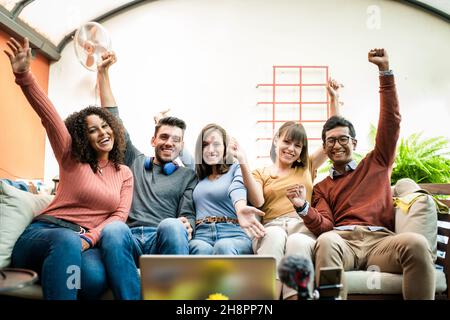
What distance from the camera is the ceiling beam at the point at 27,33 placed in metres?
1.75

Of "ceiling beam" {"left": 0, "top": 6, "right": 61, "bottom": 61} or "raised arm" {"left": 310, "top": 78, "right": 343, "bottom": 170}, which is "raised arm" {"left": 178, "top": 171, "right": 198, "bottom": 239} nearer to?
"raised arm" {"left": 310, "top": 78, "right": 343, "bottom": 170}

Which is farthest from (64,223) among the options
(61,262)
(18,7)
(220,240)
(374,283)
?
(18,7)

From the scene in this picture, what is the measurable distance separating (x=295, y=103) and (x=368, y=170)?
16.6 inches

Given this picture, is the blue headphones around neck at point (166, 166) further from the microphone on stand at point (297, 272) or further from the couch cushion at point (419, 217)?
the microphone on stand at point (297, 272)

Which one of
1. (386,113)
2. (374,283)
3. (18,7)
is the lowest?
(374,283)

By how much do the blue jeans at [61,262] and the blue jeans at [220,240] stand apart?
0.33 meters

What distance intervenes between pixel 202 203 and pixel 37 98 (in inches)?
27.7

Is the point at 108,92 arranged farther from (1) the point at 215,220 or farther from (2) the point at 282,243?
(2) the point at 282,243

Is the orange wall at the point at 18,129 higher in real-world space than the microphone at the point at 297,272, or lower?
higher

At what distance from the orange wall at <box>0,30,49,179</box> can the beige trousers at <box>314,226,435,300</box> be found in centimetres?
132

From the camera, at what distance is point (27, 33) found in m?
1.74

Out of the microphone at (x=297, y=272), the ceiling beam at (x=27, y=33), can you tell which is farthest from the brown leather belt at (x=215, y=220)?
the ceiling beam at (x=27, y=33)

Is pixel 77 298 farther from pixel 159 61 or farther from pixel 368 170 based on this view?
pixel 159 61

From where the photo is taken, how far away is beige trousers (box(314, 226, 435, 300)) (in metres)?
1.26
